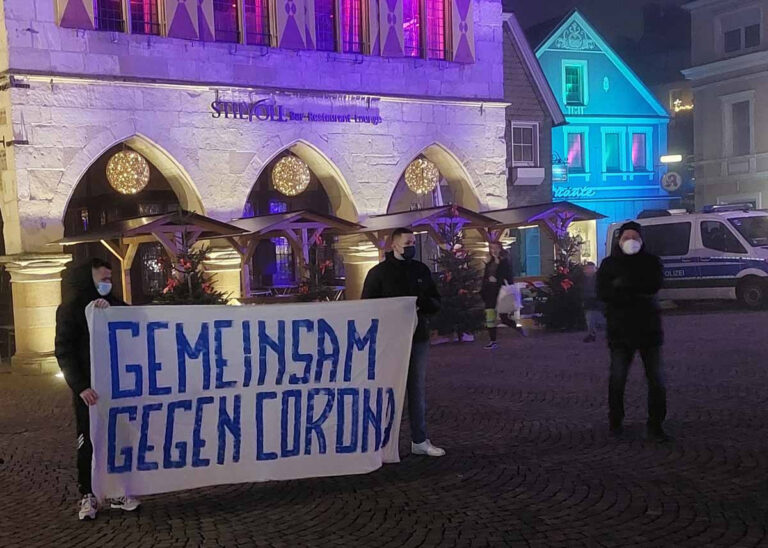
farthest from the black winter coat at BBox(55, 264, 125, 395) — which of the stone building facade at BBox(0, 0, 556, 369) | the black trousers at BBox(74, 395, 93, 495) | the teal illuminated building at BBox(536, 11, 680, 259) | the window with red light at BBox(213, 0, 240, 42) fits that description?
the teal illuminated building at BBox(536, 11, 680, 259)

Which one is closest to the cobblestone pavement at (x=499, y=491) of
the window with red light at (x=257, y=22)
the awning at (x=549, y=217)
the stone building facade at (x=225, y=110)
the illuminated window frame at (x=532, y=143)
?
the stone building facade at (x=225, y=110)

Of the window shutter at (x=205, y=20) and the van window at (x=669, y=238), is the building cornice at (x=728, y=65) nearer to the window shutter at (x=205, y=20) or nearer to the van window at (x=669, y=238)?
the van window at (x=669, y=238)

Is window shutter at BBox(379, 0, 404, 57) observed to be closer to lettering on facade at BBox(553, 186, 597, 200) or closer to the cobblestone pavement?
the cobblestone pavement

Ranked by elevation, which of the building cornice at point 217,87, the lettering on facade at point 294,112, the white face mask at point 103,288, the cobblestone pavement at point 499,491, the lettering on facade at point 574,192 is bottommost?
the cobblestone pavement at point 499,491

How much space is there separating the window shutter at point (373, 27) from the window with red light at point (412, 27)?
3.09 ft

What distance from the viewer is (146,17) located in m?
16.8

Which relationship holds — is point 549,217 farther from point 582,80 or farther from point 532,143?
point 582,80

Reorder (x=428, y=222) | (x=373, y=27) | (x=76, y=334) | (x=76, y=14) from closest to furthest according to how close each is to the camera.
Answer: (x=76, y=334), (x=76, y=14), (x=428, y=222), (x=373, y=27)

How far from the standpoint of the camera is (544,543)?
5.36m

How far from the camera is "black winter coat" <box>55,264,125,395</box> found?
20.0ft

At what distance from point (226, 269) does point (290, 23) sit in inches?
205

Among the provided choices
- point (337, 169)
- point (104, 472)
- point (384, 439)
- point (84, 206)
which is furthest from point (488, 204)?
point (104, 472)

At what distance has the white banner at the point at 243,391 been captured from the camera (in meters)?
6.21

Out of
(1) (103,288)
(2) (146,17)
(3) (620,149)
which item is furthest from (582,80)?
(1) (103,288)
